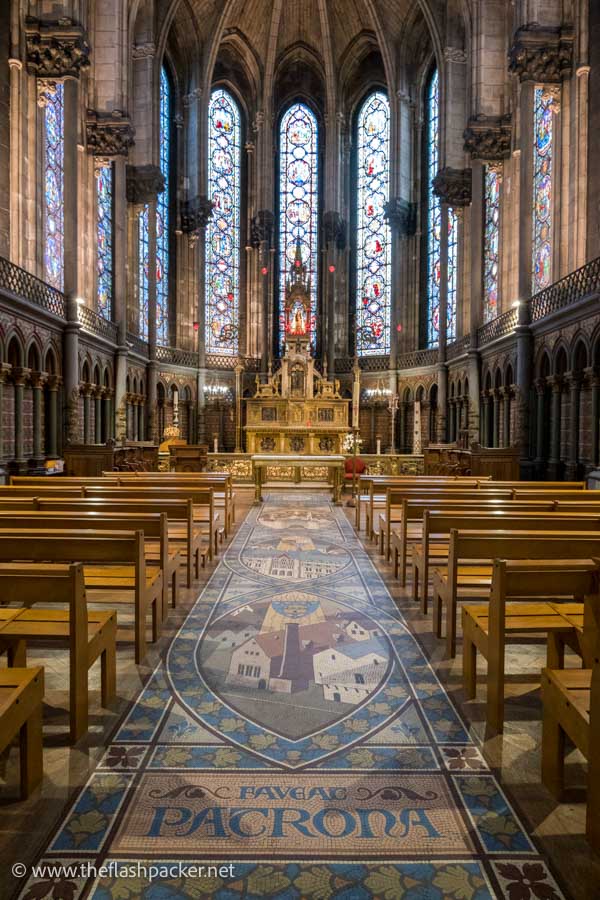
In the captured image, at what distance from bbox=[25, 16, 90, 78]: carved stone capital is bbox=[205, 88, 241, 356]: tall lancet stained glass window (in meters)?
14.3

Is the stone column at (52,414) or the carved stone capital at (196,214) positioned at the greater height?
the carved stone capital at (196,214)

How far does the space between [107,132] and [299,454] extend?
12898mm

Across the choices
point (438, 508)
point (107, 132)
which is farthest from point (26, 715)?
point (107, 132)

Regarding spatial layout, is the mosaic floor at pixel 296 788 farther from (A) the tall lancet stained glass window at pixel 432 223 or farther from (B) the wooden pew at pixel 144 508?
(A) the tall lancet stained glass window at pixel 432 223

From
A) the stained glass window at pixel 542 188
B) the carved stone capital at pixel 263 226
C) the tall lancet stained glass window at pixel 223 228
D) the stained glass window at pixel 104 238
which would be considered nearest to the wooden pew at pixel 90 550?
the stained glass window at pixel 542 188

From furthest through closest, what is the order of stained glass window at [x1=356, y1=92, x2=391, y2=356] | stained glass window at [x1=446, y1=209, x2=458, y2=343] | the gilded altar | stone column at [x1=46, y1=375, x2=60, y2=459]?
stained glass window at [x1=356, y1=92, x2=391, y2=356]
stained glass window at [x1=446, y1=209, x2=458, y2=343]
the gilded altar
stone column at [x1=46, y1=375, x2=60, y2=459]

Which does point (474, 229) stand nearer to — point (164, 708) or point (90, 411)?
point (90, 411)

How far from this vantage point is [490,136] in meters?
20.8

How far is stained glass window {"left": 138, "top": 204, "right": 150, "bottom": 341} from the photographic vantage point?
84.5ft

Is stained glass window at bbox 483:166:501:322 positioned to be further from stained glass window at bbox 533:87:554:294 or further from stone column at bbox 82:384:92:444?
stone column at bbox 82:384:92:444

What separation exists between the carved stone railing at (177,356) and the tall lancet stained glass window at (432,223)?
11.4m

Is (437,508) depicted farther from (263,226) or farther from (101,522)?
(263,226)

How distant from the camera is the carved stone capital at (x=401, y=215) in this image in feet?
94.9

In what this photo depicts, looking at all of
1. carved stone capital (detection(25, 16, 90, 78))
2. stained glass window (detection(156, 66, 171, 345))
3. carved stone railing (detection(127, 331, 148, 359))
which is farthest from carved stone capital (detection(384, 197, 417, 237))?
carved stone capital (detection(25, 16, 90, 78))
